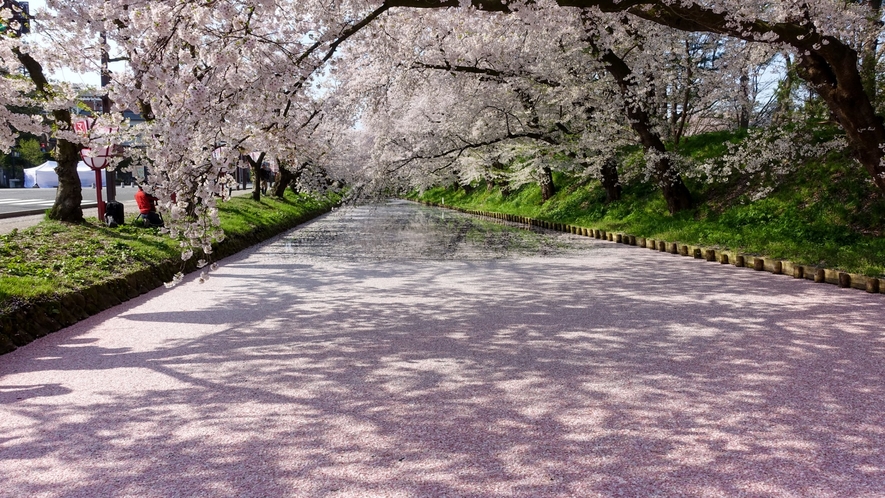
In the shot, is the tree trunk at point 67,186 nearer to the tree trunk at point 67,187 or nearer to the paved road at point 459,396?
the tree trunk at point 67,187

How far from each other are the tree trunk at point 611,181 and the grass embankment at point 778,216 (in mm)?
270

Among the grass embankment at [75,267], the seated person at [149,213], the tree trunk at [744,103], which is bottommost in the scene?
the grass embankment at [75,267]

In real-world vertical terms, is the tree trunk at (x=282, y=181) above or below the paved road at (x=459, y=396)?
above

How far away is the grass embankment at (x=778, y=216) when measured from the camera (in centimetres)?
1045

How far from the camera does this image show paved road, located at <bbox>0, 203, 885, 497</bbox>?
3.08m

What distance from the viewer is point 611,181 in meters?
20.1

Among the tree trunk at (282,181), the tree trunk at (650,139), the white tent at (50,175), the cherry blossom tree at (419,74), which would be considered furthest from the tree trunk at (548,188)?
the white tent at (50,175)

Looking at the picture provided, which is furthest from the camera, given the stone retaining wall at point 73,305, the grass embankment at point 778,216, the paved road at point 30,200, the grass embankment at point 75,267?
the paved road at point 30,200

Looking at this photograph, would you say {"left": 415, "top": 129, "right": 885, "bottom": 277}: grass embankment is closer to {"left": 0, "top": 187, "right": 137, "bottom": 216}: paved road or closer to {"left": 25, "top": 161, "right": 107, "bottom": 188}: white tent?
{"left": 0, "top": 187, "right": 137, "bottom": 216}: paved road

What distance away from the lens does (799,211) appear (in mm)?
12766

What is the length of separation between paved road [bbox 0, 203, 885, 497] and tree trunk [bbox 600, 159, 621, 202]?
11832 mm

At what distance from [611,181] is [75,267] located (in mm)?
15851

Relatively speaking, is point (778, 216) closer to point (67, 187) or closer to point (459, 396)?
point (459, 396)

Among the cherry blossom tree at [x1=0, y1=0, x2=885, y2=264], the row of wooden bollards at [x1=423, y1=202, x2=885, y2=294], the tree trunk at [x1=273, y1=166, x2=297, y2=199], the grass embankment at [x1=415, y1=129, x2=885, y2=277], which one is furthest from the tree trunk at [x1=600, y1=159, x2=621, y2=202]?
the tree trunk at [x1=273, y1=166, x2=297, y2=199]
